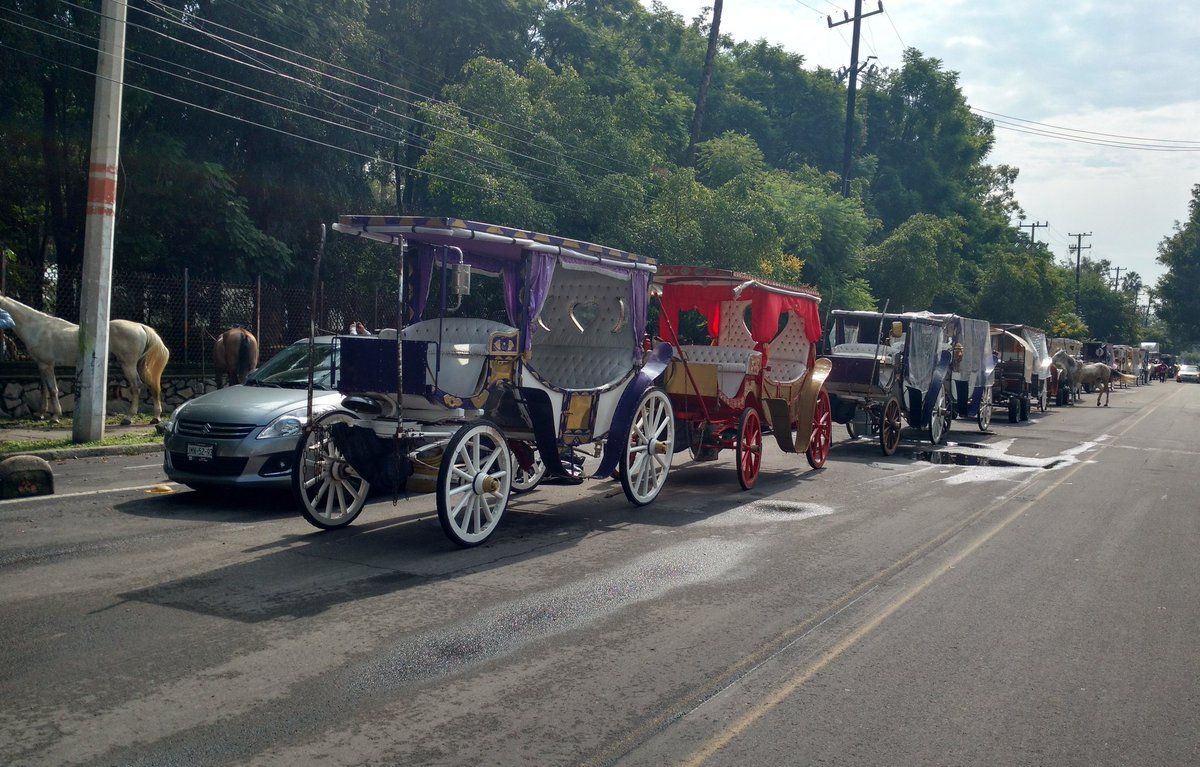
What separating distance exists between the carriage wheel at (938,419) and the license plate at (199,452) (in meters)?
13.1

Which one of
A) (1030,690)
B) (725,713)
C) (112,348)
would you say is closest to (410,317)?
(725,713)

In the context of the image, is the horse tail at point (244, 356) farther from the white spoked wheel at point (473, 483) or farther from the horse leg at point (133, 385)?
the white spoked wheel at point (473, 483)

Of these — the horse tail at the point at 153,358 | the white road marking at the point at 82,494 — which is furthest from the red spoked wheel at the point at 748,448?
the horse tail at the point at 153,358

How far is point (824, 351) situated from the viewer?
17.6 metres

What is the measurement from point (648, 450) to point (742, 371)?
2.21 metres

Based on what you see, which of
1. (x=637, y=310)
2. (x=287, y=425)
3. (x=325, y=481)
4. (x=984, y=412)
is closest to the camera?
(x=325, y=481)

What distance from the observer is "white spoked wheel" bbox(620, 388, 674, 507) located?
9.85 m

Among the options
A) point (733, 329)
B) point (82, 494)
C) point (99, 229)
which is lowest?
point (82, 494)

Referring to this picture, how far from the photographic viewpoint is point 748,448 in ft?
38.4

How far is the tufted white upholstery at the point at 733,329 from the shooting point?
1295 centimetres

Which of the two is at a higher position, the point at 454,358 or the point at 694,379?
the point at 454,358

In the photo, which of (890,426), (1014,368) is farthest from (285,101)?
(1014,368)

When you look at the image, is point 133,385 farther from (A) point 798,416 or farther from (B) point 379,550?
(A) point 798,416

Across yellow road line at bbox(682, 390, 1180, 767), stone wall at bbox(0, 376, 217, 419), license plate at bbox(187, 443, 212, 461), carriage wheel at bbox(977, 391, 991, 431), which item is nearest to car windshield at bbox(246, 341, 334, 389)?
license plate at bbox(187, 443, 212, 461)
